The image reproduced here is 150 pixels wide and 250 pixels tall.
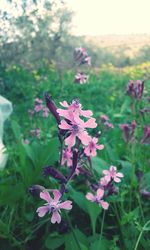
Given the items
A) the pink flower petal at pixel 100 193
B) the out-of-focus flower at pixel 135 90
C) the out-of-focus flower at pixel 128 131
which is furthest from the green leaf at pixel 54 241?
the out-of-focus flower at pixel 135 90

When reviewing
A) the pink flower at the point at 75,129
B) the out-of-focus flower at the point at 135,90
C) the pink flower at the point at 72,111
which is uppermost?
the pink flower at the point at 72,111

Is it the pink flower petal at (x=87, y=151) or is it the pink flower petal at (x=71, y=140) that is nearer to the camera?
the pink flower petal at (x=71, y=140)

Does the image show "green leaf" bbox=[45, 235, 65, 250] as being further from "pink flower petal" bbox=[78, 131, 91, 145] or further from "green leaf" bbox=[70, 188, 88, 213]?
"pink flower petal" bbox=[78, 131, 91, 145]

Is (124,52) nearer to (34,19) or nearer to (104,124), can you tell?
(34,19)

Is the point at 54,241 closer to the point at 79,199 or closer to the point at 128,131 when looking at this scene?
the point at 79,199

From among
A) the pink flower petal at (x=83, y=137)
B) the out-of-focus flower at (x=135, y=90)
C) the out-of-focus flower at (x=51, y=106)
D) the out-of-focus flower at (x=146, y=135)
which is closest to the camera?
the pink flower petal at (x=83, y=137)

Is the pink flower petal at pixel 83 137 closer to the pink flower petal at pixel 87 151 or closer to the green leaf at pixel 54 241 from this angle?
the pink flower petal at pixel 87 151

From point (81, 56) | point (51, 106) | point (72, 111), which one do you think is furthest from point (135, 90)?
point (72, 111)

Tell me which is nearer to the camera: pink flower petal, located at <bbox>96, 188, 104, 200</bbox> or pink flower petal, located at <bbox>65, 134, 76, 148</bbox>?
pink flower petal, located at <bbox>65, 134, 76, 148</bbox>

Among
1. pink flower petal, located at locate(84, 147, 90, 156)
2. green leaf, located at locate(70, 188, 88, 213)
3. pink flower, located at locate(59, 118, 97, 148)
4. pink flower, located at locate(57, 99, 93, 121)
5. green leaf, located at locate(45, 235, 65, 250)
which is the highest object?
pink flower, located at locate(57, 99, 93, 121)

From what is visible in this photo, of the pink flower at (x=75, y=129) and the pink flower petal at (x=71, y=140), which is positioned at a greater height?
the pink flower at (x=75, y=129)

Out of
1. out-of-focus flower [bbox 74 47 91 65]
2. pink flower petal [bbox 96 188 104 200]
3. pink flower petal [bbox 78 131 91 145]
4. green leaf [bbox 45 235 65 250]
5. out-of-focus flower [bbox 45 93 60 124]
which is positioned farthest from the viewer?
out-of-focus flower [bbox 74 47 91 65]

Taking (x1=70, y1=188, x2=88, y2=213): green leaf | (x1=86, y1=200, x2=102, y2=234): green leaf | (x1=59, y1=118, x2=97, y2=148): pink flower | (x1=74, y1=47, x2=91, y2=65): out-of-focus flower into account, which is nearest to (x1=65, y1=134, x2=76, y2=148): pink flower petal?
(x1=59, y1=118, x2=97, y2=148): pink flower
